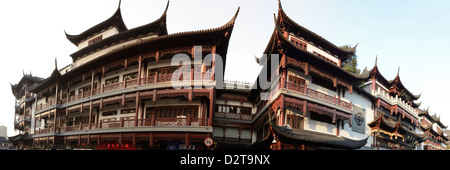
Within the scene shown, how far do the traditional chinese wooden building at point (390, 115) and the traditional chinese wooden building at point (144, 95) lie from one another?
16.8 meters

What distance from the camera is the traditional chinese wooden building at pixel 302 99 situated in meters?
16.8

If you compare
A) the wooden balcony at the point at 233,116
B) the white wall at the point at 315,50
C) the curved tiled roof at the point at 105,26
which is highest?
the curved tiled roof at the point at 105,26

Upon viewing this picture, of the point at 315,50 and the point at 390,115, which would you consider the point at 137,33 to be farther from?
the point at 390,115

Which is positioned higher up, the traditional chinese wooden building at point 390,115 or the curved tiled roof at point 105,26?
the curved tiled roof at point 105,26

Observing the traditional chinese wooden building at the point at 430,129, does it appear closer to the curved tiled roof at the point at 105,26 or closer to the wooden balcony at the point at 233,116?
the wooden balcony at the point at 233,116

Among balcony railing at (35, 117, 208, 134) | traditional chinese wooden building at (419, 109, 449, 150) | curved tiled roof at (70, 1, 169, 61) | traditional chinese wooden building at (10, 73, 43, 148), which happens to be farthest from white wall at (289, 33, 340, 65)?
traditional chinese wooden building at (10, 73, 43, 148)

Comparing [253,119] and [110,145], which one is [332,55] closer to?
[253,119]

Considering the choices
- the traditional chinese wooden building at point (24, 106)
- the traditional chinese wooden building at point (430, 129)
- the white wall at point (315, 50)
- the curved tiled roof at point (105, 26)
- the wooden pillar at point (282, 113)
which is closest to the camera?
the wooden pillar at point (282, 113)

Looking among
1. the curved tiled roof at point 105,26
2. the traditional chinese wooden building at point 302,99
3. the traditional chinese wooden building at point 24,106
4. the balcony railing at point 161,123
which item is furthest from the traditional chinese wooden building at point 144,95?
the traditional chinese wooden building at point 24,106

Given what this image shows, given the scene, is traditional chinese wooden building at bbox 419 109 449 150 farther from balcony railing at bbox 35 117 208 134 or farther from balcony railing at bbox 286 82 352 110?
balcony railing at bbox 35 117 208 134

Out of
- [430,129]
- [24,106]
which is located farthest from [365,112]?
[24,106]

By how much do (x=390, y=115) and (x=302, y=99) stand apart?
19.1m

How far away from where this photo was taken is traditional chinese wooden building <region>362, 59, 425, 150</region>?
25.5 meters

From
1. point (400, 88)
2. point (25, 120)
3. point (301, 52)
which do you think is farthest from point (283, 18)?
point (25, 120)
